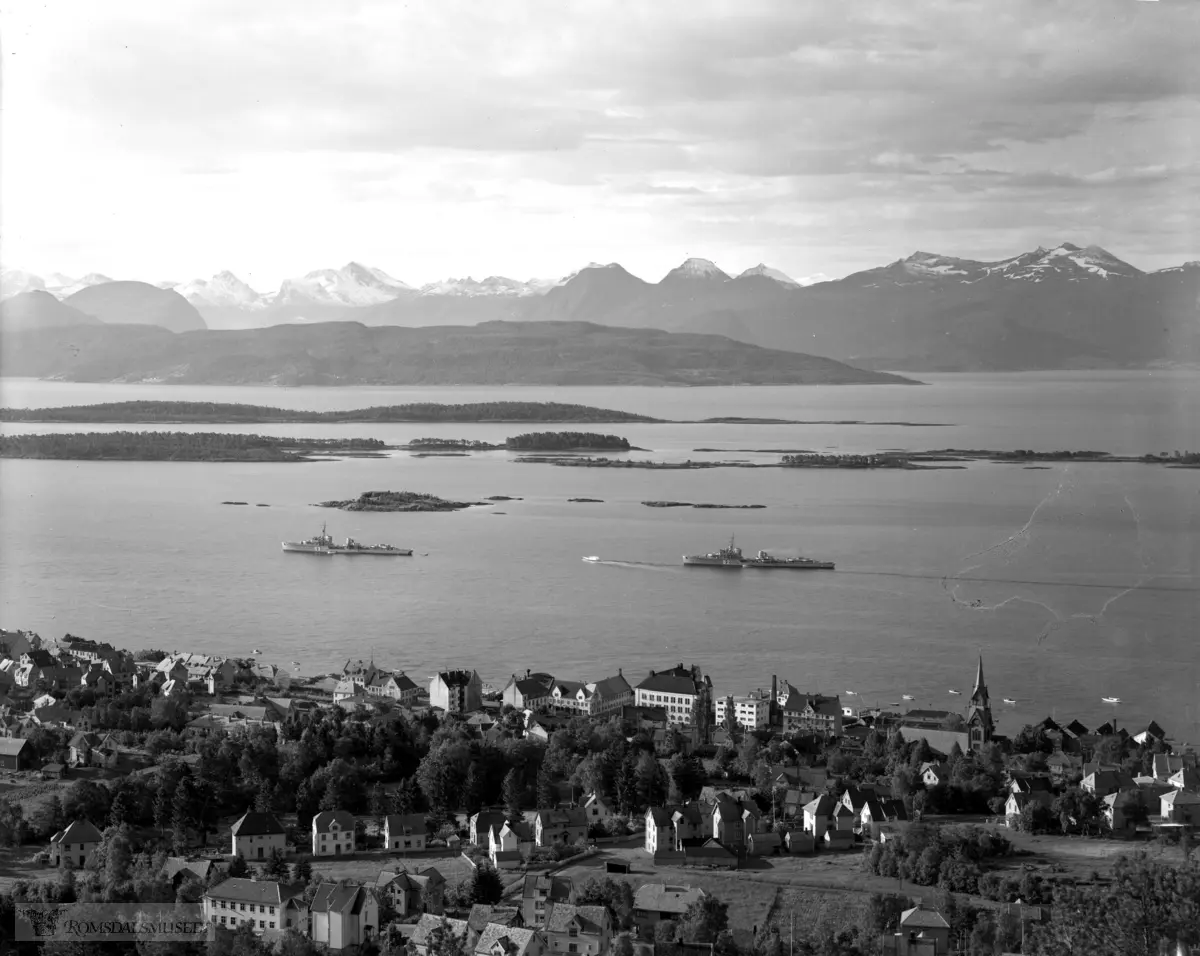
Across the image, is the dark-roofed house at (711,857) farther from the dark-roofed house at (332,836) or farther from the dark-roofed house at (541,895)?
the dark-roofed house at (332,836)

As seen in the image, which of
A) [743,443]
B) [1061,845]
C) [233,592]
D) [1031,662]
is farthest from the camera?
[743,443]

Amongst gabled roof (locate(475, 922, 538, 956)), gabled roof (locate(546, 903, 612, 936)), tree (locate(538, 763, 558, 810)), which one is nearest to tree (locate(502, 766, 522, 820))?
tree (locate(538, 763, 558, 810))

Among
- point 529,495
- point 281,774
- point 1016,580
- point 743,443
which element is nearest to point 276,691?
point 281,774

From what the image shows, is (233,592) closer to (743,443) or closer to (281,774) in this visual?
(281,774)

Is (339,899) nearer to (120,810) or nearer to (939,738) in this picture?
(120,810)

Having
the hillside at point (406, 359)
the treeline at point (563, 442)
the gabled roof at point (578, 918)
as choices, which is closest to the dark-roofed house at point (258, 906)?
the gabled roof at point (578, 918)

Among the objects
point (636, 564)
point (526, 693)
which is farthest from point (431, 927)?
point (636, 564)
